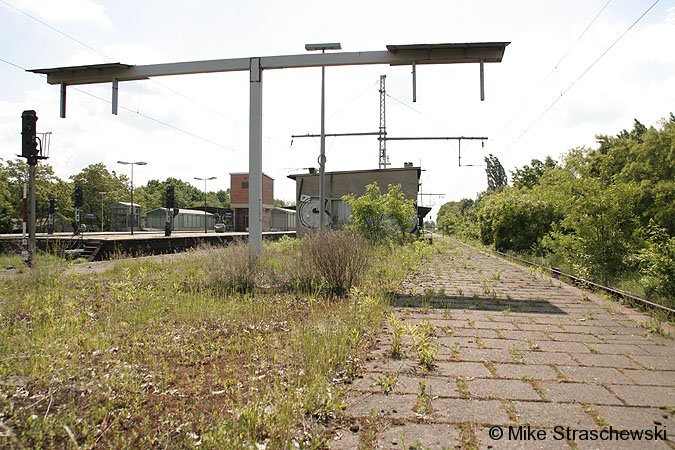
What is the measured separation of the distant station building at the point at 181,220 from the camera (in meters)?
53.8

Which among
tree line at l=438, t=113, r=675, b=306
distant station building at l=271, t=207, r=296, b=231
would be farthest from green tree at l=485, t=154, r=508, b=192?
tree line at l=438, t=113, r=675, b=306

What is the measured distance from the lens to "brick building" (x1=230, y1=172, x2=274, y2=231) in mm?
45406

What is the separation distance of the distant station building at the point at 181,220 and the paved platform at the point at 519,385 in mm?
52012

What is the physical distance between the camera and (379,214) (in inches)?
655

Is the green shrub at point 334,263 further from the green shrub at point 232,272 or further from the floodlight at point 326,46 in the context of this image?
the floodlight at point 326,46

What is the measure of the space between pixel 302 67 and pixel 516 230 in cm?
1261

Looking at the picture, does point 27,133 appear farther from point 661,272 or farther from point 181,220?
point 181,220

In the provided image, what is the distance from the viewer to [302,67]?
30.1ft

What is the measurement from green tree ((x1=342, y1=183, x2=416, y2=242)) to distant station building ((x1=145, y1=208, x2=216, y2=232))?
4077 centimetres

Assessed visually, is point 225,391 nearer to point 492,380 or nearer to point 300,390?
point 300,390

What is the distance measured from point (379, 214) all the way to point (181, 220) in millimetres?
43172

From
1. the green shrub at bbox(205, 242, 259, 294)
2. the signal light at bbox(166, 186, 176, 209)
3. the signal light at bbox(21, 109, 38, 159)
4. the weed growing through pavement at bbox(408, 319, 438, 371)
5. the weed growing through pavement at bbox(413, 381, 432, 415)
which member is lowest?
the weed growing through pavement at bbox(413, 381, 432, 415)

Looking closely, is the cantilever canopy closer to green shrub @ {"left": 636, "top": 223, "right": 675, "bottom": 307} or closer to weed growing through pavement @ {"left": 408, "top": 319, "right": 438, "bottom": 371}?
green shrub @ {"left": 636, "top": 223, "right": 675, "bottom": 307}

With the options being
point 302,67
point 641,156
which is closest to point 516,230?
point 641,156
